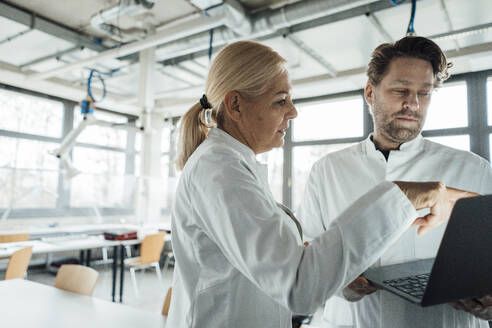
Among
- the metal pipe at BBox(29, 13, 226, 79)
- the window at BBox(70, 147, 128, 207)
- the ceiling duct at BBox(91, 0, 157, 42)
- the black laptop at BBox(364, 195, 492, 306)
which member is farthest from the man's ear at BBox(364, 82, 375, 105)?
the window at BBox(70, 147, 128, 207)

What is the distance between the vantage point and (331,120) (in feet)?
20.2

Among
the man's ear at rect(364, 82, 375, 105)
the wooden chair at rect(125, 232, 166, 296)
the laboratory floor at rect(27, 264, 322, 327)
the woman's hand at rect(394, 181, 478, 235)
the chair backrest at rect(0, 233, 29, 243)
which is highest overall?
the man's ear at rect(364, 82, 375, 105)

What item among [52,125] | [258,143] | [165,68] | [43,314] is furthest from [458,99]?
[52,125]

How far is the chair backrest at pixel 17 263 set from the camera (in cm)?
→ 314

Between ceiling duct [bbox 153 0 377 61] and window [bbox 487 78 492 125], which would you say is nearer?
ceiling duct [bbox 153 0 377 61]

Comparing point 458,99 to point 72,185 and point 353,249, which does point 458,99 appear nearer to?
point 353,249

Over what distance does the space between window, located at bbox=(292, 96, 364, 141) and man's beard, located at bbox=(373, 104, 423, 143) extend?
15.1ft

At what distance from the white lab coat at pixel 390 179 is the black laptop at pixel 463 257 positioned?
1.55 ft

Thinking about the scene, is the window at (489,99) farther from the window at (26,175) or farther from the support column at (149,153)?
the window at (26,175)

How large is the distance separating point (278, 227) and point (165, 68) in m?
5.05

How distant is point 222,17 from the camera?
3188 millimetres

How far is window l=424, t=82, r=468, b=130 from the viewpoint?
191 inches

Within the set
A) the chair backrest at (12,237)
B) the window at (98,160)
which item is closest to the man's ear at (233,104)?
the chair backrest at (12,237)

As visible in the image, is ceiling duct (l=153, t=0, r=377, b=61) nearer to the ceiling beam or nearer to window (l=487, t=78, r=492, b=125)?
the ceiling beam
